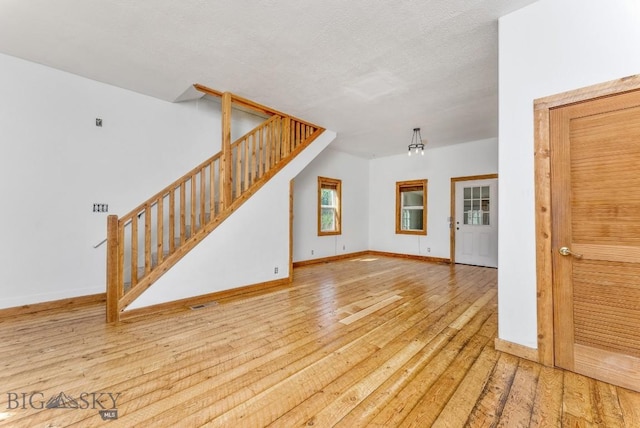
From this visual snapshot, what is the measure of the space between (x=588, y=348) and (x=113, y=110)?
574 centimetres

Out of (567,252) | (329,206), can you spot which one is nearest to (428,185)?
(329,206)

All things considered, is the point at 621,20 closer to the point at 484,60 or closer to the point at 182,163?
the point at 484,60

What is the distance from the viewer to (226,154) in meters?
4.01

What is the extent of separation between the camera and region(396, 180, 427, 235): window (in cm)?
716

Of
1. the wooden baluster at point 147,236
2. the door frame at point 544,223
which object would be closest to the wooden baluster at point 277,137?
the wooden baluster at point 147,236

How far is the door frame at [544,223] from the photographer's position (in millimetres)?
2094

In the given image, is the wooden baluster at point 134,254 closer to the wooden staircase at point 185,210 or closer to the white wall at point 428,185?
the wooden staircase at point 185,210

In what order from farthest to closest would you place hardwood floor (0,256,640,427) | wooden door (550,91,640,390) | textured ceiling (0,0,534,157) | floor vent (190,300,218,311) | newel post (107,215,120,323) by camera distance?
1. floor vent (190,300,218,311)
2. newel post (107,215,120,323)
3. textured ceiling (0,0,534,157)
4. wooden door (550,91,640,390)
5. hardwood floor (0,256,640,427)

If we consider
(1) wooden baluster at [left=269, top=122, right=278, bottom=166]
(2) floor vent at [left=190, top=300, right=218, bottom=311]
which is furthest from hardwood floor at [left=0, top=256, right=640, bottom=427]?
(1) wooden baluster at [left=269, top=122, right=278, bottom=166]

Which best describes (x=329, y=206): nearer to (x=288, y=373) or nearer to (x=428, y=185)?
(x=428, y=185)

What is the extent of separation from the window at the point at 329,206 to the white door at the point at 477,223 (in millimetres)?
2916

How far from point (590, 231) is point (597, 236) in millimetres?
50

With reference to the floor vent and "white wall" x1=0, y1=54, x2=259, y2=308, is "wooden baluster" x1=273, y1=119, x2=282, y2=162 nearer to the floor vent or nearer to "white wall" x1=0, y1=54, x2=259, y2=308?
"white wall" x1=0, y1=54, x2=259, y2=308

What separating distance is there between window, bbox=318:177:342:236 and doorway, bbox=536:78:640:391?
5011mm
